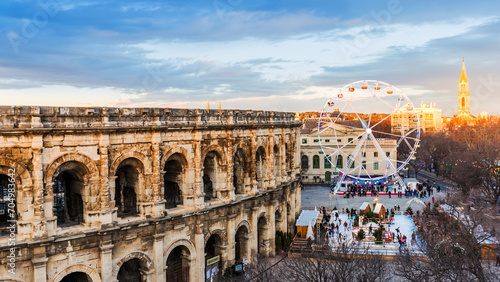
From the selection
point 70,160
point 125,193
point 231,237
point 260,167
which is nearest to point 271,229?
point 260,167

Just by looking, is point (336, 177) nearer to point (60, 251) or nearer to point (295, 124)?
point (295, 124)

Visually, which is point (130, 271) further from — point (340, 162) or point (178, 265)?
point (340, 162)

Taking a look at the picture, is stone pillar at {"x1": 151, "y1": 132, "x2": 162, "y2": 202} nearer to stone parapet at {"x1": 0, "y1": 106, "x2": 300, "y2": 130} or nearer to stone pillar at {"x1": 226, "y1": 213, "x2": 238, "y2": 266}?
stone parapet at {"x1": 0, "y1": 106, "x2": 300, "y2": 130}

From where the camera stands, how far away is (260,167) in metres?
32.7

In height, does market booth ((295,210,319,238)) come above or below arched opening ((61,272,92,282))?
below

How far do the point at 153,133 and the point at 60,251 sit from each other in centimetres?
733

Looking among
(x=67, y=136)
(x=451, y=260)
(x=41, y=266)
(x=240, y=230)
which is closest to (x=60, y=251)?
(x=41, y=266)

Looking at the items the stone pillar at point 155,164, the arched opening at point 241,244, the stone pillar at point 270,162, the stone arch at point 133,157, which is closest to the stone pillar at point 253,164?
the stone pillar at point 270,162

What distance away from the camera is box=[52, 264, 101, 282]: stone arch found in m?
18.7

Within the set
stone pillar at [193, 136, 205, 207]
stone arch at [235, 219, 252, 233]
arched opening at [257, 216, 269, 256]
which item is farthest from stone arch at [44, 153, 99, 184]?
arched opening at [257, 216, 269, 256]

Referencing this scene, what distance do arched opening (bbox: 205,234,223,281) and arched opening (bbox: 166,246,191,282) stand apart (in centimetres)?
134

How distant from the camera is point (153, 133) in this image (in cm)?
2203

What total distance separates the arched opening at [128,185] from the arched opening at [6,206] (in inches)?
195

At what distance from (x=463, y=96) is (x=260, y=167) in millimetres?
128459
